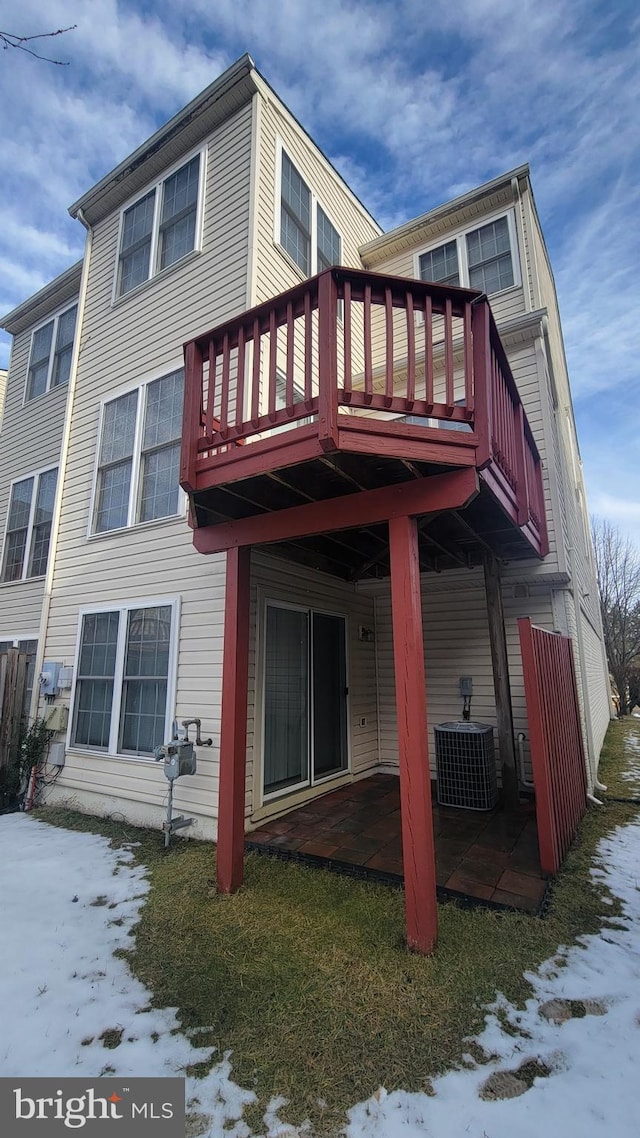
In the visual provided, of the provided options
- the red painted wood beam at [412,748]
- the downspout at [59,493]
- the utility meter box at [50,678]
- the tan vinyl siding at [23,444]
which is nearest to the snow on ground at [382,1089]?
the red painted wood beam at [412,748]

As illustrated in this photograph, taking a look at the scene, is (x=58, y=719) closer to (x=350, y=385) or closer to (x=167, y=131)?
(x=350, y=385)

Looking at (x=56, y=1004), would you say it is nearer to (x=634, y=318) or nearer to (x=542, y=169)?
(x=542, y=169)

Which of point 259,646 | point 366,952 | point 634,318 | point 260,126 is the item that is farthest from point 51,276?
point 634,318

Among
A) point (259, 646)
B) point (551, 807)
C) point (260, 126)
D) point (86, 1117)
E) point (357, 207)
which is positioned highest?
point (357, 207)

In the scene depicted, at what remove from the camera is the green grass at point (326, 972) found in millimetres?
1824

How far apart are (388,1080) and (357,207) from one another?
31.3ft

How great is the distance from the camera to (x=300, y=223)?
241 inches

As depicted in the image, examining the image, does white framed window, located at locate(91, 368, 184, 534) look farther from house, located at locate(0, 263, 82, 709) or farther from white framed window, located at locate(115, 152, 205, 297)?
white framed window, located at locate(115, 152, 205, 297)

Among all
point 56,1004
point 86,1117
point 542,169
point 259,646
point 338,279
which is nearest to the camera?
point 86,1117

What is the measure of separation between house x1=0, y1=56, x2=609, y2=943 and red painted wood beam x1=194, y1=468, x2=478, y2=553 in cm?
2

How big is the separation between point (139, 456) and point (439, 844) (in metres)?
4.85

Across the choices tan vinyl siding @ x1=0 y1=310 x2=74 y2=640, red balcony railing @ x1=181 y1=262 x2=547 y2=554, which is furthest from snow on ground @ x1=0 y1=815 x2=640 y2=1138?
tan vinyl siding @ x1=0 y1=310 x2=74 y2=640

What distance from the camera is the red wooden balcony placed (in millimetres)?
2658

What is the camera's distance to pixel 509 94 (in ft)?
20.1
